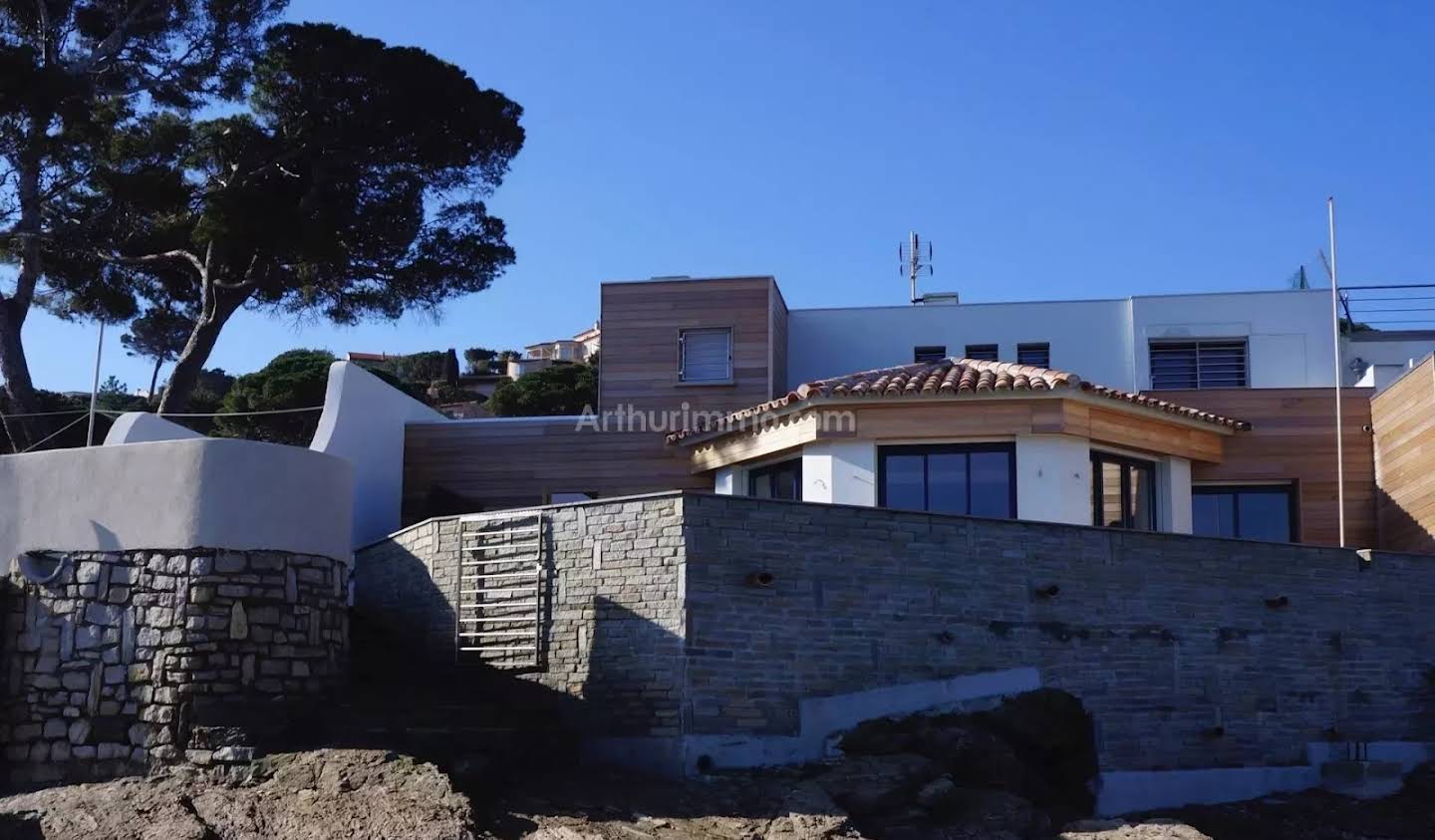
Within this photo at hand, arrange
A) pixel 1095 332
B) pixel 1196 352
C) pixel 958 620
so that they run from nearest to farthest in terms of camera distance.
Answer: pixel 958 620 → pixel 1095 332 → pixel 1196 352

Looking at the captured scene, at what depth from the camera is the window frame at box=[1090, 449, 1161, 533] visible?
2167cm

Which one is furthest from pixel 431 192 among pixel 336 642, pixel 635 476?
pixel 336 642

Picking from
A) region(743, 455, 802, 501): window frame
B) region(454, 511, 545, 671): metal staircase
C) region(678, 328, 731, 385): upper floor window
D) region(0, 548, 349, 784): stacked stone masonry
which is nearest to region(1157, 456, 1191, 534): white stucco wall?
region(743, 455, 802, 501): window frame

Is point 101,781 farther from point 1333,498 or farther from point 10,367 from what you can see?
point 1333,498

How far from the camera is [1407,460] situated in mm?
22406

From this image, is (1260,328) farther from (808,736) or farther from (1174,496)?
(808,736)

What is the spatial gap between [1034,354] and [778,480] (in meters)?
6.93

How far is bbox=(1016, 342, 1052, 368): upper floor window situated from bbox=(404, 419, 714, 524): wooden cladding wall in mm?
6927

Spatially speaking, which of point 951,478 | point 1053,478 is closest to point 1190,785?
point 1053,478

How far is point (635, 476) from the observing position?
2473cm

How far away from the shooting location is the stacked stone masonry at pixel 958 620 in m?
15.7

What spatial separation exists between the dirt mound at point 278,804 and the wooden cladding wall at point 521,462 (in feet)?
34.8

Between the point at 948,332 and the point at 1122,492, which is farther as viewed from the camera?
the point at 948,332

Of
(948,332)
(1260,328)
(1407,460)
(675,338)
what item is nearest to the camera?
(1407,460)
